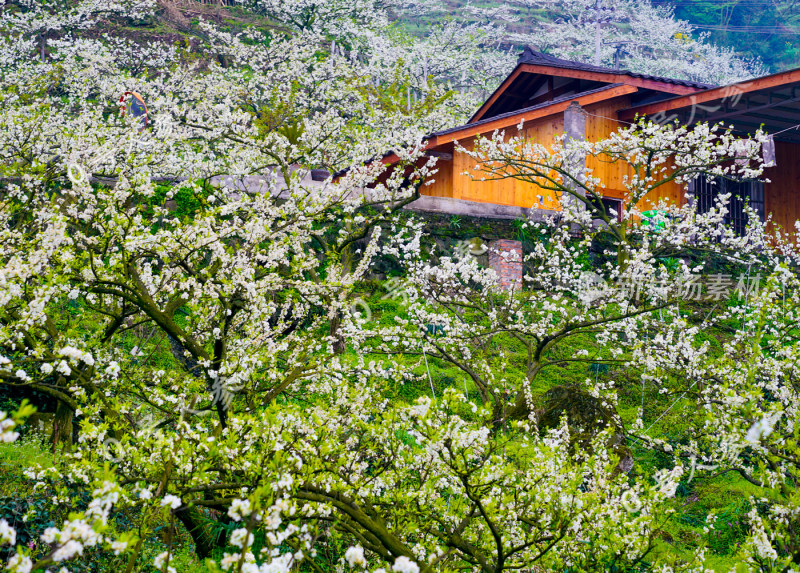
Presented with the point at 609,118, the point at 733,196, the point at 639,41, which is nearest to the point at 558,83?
the point at 609,118

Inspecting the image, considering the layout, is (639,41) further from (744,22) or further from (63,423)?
(63,423)

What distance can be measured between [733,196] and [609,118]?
4576mm

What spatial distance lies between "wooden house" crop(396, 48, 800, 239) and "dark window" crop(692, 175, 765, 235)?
0.10ft

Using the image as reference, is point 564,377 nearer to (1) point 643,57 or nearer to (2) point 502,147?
(2) point 502,147

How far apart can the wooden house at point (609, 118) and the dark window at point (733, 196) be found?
32 millimetres

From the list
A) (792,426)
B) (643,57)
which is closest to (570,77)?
(792,426)

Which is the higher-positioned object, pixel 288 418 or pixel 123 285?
pixel 123 285

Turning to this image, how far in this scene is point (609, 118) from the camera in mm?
16781

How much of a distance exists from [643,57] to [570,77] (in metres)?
38.0

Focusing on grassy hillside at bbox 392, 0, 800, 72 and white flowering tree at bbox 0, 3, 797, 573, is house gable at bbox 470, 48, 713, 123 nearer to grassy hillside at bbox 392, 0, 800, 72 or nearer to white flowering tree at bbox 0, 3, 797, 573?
white flowering tree at bbox 0, 3, 797, 573

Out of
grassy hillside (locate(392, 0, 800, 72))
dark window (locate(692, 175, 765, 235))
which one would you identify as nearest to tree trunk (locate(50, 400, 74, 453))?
dark window (locate(692, 175, 765, 235))

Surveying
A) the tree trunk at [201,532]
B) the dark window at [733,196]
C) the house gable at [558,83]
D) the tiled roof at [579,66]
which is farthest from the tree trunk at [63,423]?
the dark window at [733,196]

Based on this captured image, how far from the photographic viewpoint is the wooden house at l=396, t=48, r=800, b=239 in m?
15.0

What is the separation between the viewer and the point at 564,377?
12789 mm
